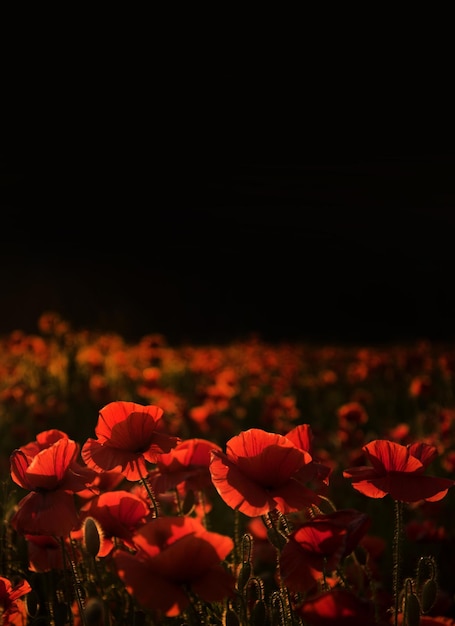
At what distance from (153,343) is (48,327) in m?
1.24

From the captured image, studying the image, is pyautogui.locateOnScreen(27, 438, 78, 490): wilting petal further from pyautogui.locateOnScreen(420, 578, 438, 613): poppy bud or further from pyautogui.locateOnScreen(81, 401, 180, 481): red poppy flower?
pyautogui.locateOnScreen(420, 578, 438, 613): poppy bud

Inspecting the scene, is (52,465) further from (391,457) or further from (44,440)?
(391,457)

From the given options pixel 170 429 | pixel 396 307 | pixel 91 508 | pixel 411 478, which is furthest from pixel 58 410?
pixel 396 307

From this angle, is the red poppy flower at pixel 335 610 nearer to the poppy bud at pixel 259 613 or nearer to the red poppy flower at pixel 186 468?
the poppy bud at pixel 259 613

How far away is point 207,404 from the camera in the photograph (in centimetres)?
401

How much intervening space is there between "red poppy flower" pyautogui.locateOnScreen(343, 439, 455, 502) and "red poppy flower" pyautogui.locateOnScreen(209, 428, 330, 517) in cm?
13

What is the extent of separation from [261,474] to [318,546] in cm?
14

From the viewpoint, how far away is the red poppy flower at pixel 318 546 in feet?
3.02

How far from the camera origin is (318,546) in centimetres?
94

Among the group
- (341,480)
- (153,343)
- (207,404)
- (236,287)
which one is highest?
(236,287)

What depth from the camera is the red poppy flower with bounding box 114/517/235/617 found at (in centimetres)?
83

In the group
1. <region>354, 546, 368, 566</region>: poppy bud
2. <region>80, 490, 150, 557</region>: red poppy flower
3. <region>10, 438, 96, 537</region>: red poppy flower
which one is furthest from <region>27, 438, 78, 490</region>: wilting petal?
<region>354, 546, 368, 566</region>: poppy bud

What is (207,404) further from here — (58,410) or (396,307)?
(396,307)

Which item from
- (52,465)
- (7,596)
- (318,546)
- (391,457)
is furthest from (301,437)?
(7,596)
